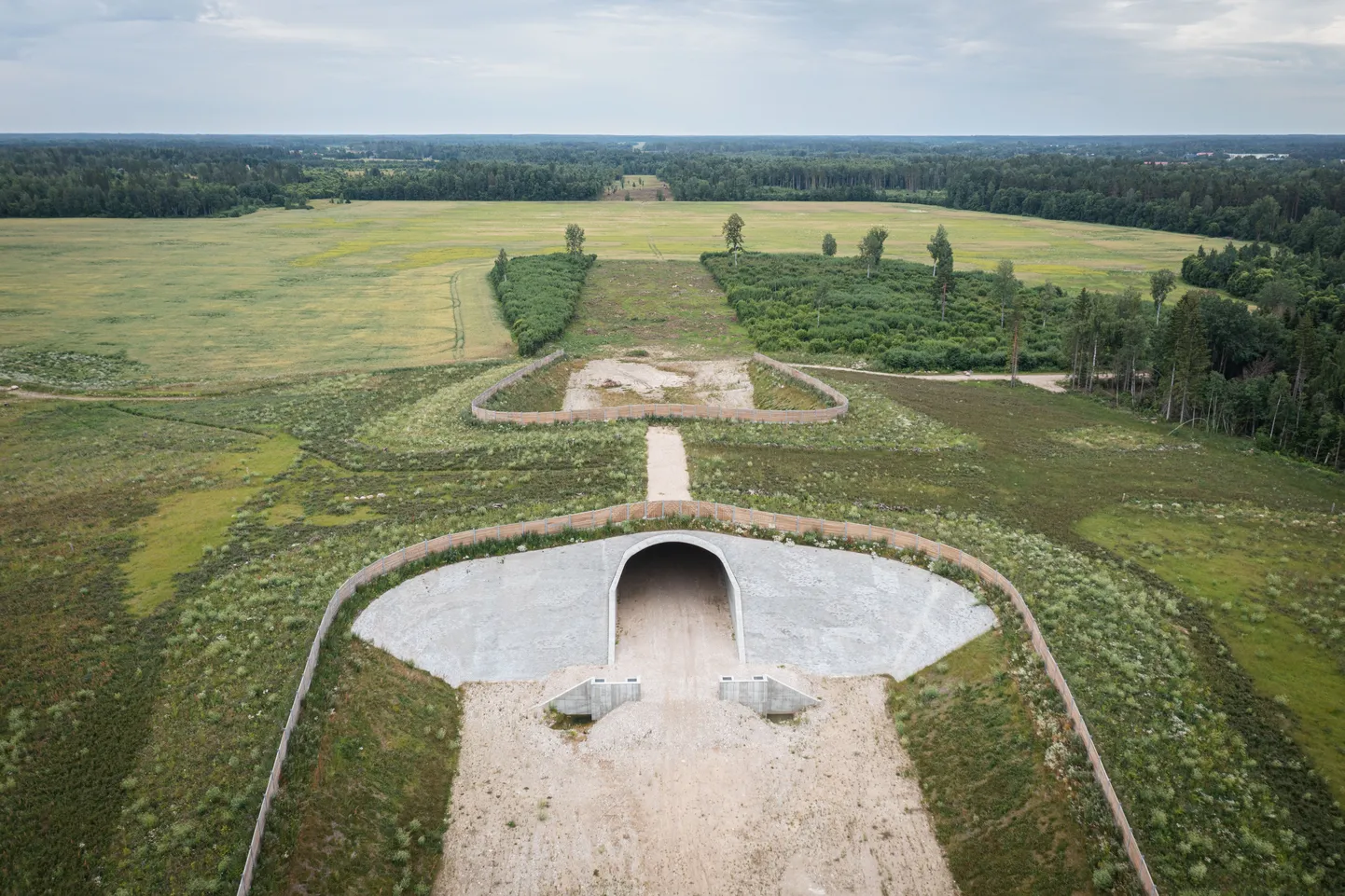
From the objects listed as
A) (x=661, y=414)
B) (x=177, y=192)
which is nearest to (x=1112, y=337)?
(x=661, y=414)

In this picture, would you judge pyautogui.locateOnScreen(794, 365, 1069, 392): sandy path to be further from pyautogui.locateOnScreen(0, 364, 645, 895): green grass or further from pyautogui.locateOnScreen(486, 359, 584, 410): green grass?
pyautogui.locateOnScreen(0, 364, 645, 895): green grass

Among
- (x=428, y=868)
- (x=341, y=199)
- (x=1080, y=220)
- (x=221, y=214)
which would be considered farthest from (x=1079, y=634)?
(x=341, y=199)

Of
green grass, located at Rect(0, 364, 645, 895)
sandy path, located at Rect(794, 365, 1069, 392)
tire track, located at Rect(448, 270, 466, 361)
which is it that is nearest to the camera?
green grass, located at Rect(0, 364, 645, 895)

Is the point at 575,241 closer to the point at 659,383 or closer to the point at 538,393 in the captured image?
the point at 659,383

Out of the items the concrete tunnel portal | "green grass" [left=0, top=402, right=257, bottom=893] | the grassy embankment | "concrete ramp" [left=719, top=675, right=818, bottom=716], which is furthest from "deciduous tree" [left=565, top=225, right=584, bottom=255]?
"concrete ramp" [left=719, top=675, right=818, bottom=716]

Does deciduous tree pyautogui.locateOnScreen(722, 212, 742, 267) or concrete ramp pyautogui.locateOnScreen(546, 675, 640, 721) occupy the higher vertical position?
deciduous tree pyautogui.locateOnScreen(722, 212, 742, 267)

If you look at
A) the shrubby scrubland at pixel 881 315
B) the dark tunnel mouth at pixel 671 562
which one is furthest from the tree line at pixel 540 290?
the dark tunnel mouth at pixel 671 562

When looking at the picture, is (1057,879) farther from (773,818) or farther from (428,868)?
(428,868)
